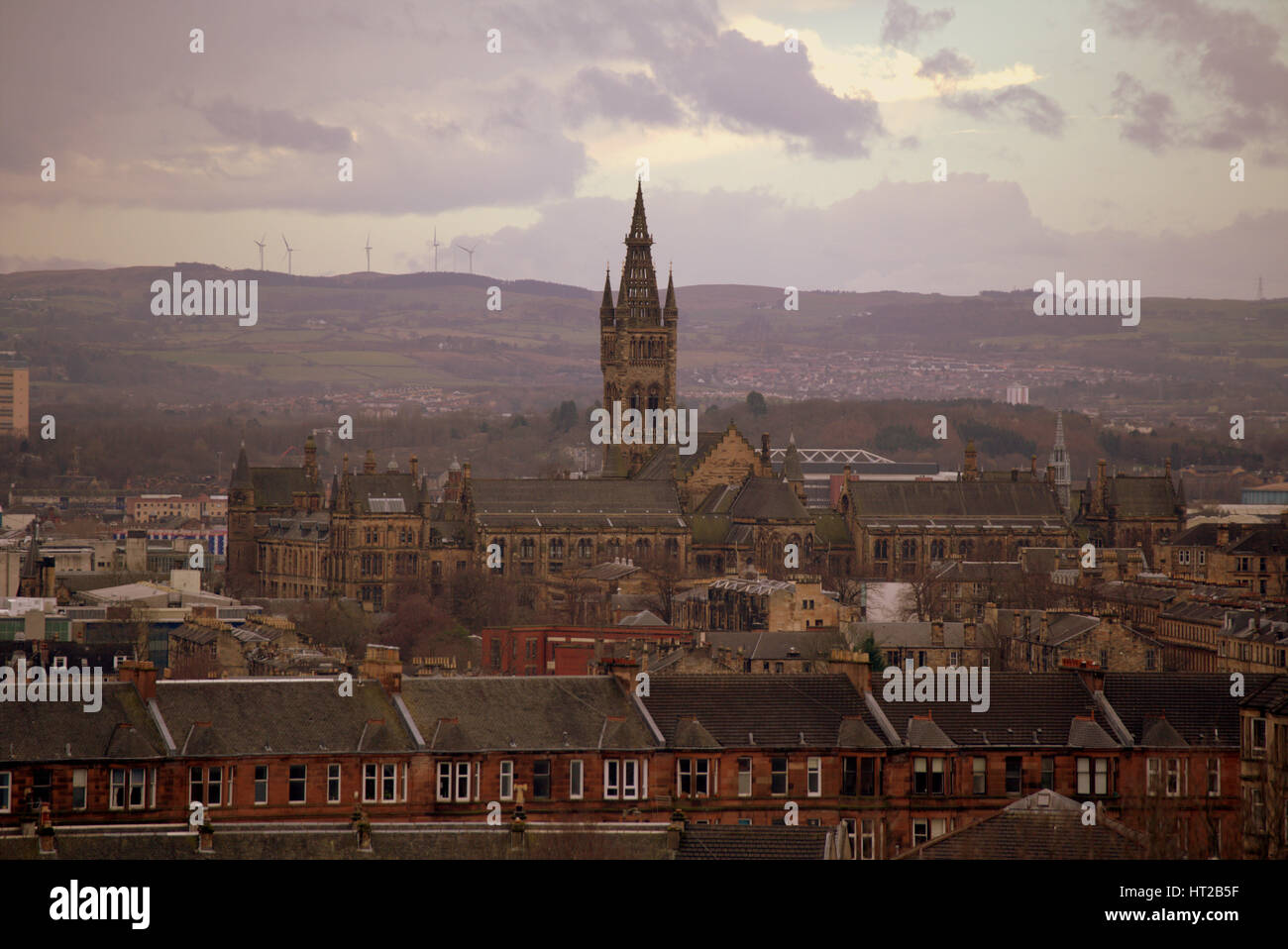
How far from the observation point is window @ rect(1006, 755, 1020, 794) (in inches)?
2029

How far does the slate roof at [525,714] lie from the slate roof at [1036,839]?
449 inches

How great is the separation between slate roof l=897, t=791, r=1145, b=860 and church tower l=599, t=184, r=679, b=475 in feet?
487

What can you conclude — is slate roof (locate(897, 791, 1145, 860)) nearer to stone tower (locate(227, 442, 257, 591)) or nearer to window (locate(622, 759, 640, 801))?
window (locate(622, 759, 640, 801))

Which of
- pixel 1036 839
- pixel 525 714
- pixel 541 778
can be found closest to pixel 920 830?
pixel 541 778

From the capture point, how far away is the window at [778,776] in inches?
1994

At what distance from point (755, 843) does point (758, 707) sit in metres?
15.7

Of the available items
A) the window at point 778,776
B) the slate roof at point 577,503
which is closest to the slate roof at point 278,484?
the slate roof at point 577,503

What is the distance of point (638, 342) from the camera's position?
19275 centimetres

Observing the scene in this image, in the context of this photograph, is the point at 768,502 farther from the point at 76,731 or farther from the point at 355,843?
the point at 355,843

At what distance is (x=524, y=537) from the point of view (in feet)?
533

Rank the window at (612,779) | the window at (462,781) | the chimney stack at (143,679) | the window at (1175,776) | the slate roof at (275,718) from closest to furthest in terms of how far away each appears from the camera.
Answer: the slate roof at (275,718) < the chimney stack at (143,679) < the window at (462,781) < the window at (612,779) < the window at (1175,776)

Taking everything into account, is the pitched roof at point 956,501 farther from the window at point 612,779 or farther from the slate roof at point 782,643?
the window at point 612,779
